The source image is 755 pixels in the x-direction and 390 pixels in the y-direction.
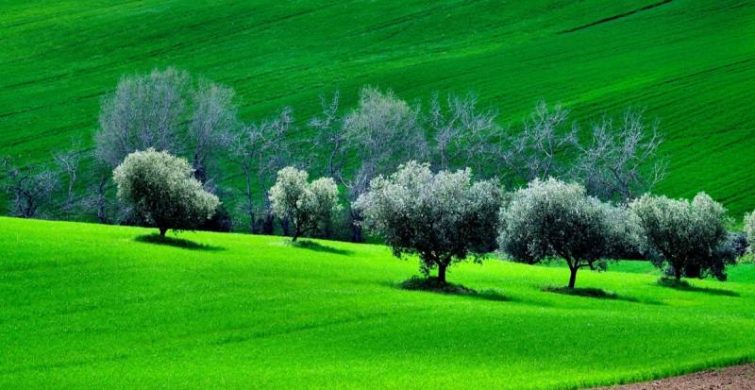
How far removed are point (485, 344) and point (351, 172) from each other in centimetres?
8133

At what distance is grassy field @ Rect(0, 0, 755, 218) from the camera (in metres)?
137

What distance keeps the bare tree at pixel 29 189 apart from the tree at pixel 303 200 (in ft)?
150

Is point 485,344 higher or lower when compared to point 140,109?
lower

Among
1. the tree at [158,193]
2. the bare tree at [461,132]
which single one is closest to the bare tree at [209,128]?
the bare tree at [461,132]

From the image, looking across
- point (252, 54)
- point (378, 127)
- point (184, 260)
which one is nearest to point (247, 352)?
point (184, 260)

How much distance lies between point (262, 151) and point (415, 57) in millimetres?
36359

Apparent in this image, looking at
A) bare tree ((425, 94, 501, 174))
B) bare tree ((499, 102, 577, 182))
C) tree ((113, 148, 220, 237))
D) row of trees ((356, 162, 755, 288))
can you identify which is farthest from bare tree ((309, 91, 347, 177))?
tree ((113, 148, 220, 237))

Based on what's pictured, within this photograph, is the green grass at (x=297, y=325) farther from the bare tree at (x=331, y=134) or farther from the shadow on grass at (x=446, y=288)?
the bare tree at (x=331, y=134)

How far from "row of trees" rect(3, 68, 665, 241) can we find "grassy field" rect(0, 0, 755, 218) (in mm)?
5040

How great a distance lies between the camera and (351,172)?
12781 centimetres

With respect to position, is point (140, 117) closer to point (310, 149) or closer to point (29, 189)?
point (29, 189)

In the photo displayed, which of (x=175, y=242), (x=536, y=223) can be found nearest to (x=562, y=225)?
(x=536, y=223)

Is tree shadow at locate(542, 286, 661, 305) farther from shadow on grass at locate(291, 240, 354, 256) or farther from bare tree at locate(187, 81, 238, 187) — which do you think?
bare tree at locate(187, 81, 238, 187)

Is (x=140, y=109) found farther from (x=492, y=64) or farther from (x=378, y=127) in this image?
(x=492, y=64)
